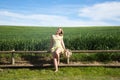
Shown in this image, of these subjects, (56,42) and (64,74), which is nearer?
(64,74)

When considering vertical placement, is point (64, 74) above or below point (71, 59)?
below

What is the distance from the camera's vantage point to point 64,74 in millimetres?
11734

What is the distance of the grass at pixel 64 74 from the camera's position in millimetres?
11176

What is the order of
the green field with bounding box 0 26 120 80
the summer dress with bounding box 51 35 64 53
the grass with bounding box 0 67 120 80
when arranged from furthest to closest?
1. the summer dress with bounding box 51 35 64 53
2. the green field with bounding box 0 26 120 80
3. the grass with bounding box 0 67 120 80

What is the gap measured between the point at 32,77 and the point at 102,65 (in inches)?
117

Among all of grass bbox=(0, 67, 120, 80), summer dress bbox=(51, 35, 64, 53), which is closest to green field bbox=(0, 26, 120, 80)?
grass bbox=(0, 67, 120, 80)

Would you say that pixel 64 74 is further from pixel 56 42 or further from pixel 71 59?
pixel 71 59

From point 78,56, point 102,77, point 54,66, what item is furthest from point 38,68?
point 102,77

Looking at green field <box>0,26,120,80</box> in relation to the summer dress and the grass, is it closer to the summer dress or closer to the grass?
the grass

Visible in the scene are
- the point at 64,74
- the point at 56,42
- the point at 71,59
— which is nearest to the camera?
the point at 64,74

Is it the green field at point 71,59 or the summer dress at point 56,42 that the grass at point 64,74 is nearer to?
the green field at point 71,59

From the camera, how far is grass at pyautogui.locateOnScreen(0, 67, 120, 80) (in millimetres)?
11176

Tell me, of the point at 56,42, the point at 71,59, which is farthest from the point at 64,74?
the point at 71,59

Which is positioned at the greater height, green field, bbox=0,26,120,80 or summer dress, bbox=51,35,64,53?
summer dress, bbox=51,35,64,53
